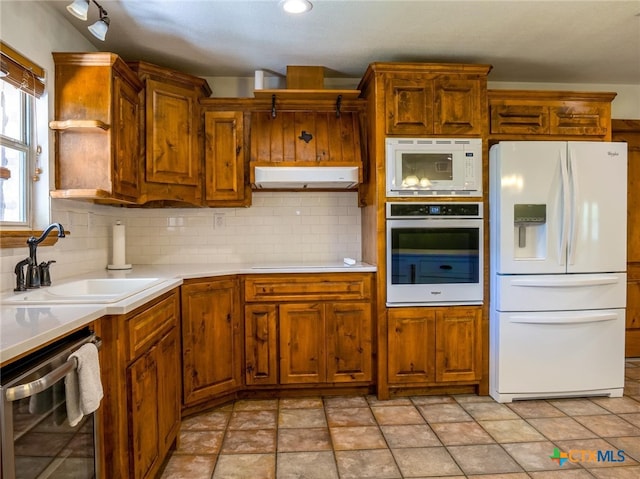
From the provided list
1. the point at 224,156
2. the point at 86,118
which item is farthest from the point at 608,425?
the point at 86,118

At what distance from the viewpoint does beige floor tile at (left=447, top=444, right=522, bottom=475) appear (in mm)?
1951

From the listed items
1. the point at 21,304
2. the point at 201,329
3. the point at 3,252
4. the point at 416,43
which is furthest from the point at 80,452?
the point at 416,43

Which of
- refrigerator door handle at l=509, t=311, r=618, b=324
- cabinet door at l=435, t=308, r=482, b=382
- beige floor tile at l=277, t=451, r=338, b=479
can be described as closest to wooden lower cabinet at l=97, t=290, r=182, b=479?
beige floor tile at l=277, t=451, r=338, b=479

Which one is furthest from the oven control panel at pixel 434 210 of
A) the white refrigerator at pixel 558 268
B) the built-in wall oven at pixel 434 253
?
the white refrigerator at pixel 558 268

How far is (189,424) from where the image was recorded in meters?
2.44

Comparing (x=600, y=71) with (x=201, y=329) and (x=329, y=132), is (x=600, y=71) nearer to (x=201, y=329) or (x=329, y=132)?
(x=329, y=132)

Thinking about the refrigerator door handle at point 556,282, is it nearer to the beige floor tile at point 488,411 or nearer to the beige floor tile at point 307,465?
the beige floor tile at point 488,411

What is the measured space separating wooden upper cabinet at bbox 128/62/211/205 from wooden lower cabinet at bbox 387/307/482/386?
1.73 meters

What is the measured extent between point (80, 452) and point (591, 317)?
3.01 m

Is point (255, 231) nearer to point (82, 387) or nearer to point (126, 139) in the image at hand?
point (126, 139)

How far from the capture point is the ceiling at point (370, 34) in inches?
88.0

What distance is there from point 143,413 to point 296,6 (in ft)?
7.11

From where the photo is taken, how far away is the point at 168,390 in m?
1.98

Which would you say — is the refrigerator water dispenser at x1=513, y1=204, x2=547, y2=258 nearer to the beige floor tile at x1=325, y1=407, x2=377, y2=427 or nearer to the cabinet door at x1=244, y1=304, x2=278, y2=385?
the beige floor tile at x1=325, y1=407, x2=377, y2=427
